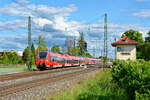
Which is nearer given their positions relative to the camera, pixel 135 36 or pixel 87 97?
pixel 87 97

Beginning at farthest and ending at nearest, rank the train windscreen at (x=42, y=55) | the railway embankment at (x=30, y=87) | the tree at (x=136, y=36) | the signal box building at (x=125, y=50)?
the tree at (x=136, y=36) → the train windscreen at (x=42, y=55) → the signal box building at (x=125, y=50) → the railway embankment at (x=30, y=87)

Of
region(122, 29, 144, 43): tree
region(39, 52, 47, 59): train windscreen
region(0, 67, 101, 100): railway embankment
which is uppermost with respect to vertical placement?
region(122, 29, 144, 43): tree

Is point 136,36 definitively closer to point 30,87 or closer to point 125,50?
point 125,50

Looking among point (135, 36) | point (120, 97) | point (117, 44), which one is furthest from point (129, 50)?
point (135, 36)

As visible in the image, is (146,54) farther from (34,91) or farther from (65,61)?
(34,91)

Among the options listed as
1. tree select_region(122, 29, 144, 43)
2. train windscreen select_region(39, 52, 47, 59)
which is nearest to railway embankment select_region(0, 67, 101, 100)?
train windscreen select_region(39, 52, 47, 59)

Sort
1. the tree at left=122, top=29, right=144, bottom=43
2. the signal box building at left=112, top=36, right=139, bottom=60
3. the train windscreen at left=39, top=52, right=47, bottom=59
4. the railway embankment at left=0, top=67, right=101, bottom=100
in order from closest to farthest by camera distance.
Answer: the railway embankment at left=0, top=67, right=101, bottom=100
the signal box building at left=112, top=36, right=139, bottom=60
the train windscreen at left=39, top=52, right=47, bottom=59
the tree at left=122, top=29, right=144, bottom=43

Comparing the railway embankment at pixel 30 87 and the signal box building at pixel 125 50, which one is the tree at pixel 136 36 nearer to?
the signal box building at pixel 125 50

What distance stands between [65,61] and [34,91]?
112 feet

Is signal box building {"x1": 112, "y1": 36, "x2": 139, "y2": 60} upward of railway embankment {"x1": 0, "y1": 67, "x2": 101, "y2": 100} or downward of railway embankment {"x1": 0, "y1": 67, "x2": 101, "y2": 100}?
upward

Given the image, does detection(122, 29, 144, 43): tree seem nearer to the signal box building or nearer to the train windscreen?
the signal box building

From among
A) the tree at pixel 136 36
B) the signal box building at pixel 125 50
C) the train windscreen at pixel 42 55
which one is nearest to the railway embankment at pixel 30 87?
the train windscreen at pixel 42 55

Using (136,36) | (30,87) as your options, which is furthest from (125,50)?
(136,36)

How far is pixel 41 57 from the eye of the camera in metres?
35.8
